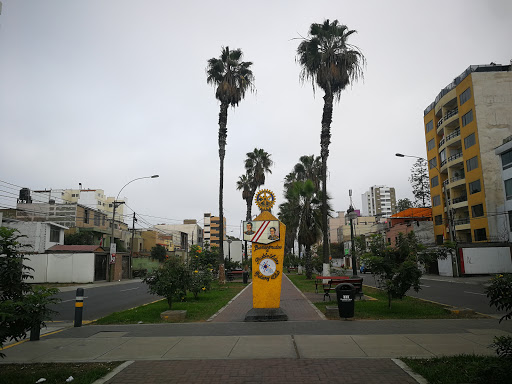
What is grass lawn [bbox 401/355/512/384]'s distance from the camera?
4.69m

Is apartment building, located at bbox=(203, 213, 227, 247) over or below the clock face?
over

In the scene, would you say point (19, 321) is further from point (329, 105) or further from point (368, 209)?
point (368, 209)

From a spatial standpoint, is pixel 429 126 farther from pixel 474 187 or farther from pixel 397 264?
pixel 397 264

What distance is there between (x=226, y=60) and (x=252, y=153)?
704 inches

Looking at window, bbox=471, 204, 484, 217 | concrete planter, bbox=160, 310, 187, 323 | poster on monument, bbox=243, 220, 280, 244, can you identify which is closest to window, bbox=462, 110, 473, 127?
window, bbox=471, 204, 484, 217

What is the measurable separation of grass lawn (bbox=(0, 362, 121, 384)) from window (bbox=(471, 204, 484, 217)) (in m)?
42.0

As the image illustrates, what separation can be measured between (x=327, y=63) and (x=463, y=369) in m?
19.3

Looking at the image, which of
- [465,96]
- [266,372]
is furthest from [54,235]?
[465,96]

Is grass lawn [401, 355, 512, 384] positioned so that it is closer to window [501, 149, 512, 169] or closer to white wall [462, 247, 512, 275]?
white wall [462, 247, 512, 275]

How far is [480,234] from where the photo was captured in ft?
131

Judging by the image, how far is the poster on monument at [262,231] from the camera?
1202cm

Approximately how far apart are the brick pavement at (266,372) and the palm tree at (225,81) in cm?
2124

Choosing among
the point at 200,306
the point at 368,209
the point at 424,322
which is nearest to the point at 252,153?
the point at 200,306

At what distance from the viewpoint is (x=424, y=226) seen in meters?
53.3
